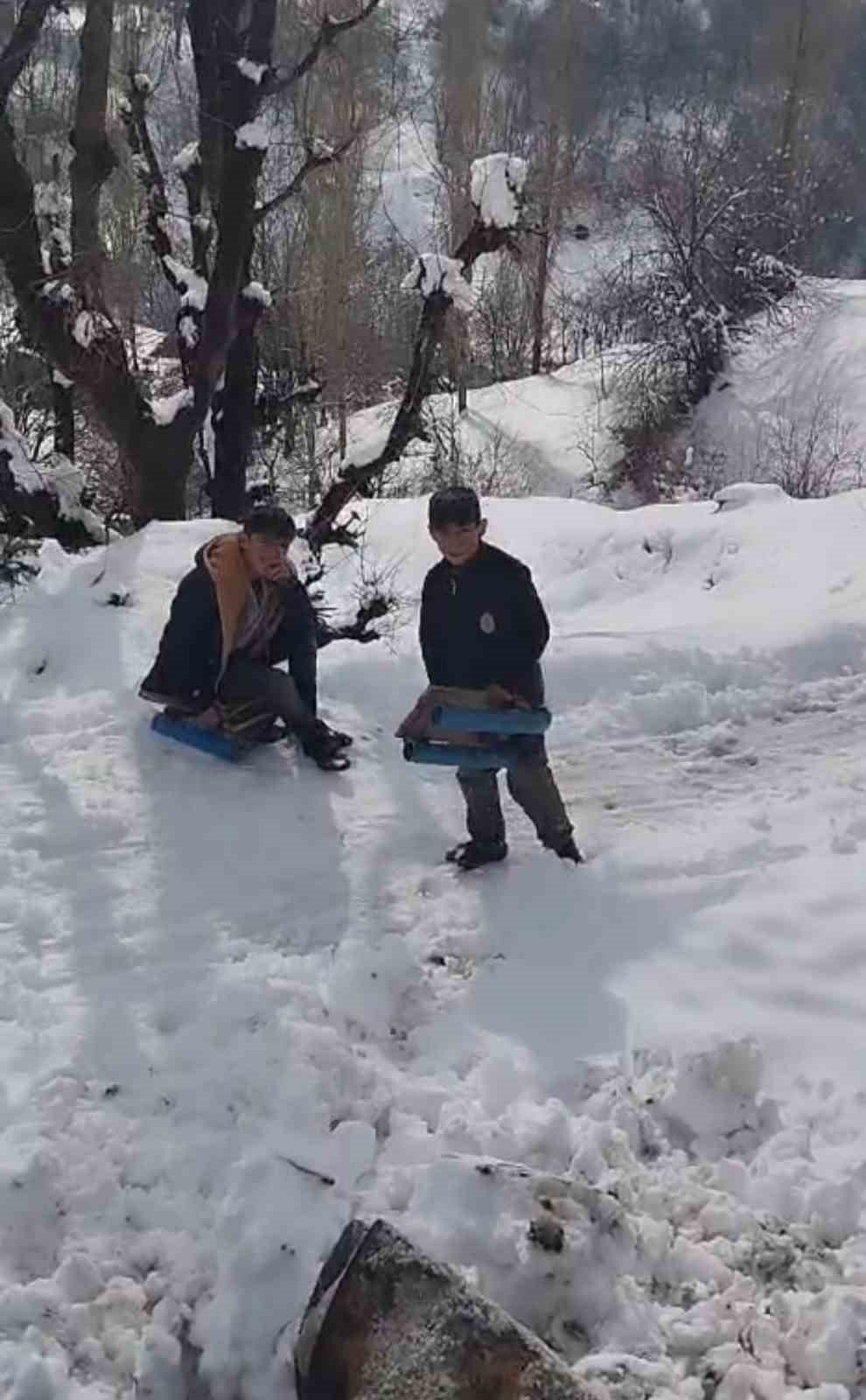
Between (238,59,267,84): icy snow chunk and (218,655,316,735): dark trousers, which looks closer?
(218,655,316,735): dark trousers

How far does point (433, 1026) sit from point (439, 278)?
5125 mm

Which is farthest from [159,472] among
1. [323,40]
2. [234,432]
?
[323,40]

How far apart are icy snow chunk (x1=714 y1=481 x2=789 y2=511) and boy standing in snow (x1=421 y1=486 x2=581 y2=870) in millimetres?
4773

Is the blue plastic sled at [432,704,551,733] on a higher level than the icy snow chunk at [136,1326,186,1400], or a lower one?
higher

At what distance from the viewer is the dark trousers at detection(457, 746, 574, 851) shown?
4.22 meters

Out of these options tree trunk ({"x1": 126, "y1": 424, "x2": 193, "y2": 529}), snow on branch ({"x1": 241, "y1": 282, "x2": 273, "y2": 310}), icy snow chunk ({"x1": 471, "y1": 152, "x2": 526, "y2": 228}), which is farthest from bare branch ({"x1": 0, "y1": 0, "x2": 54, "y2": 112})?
icy snow chunk ({"x1": 471, "y1": 152, "x2": 526, "y2": 228})

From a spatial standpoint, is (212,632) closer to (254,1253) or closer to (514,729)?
(514,729)

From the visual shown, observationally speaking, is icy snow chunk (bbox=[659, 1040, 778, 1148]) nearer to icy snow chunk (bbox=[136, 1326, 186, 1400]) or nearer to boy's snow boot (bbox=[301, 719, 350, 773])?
icy snow chunk (bbox=[136, 1326, 186, 1400])

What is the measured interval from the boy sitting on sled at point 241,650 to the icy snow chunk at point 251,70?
152 inches

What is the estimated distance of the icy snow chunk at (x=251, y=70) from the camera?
7316 millimetres

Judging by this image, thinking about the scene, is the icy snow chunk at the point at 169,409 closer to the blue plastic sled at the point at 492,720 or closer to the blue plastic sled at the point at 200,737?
the blue plastic sled at the point at 200,737

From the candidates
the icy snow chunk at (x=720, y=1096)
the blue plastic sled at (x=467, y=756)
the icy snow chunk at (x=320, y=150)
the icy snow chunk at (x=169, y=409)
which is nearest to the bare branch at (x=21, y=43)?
the icy snow chunk at (x=320, y=150)

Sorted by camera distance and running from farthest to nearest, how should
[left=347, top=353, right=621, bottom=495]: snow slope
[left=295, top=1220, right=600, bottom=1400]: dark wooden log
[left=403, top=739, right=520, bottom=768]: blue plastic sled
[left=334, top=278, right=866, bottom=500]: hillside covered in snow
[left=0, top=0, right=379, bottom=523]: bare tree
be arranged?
[left=347, top=353, right=621, bottom=495]: snow slope < [left=334, top=278, right=866, bottom=500]: hillside covered in snow < [left=0, top=0, right=379, bottom=523]: bare tree < [left=403, top=739, right=520, bottom=768]: blue plastic sled < [left=295, top=1220, right=600, bottom=1400]: dark wooden log

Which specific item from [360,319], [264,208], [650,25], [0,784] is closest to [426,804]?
[0,784]
